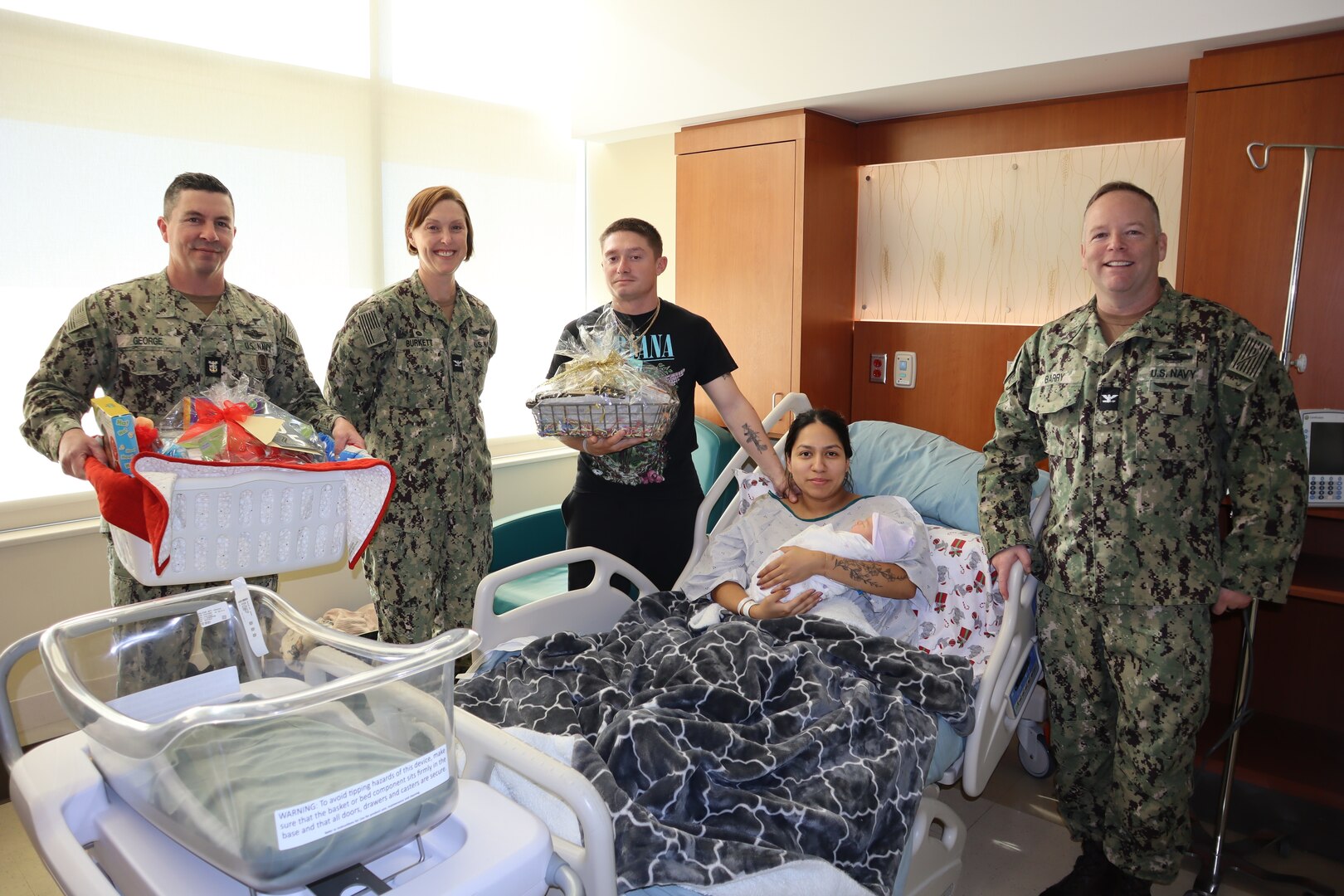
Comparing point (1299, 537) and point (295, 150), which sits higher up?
point (295, 150)

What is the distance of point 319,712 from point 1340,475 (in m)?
2.68

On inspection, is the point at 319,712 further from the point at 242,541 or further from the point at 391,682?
the point at 242,541

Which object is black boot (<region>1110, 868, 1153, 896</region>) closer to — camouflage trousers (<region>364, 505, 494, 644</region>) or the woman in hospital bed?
the woman in hospital bed

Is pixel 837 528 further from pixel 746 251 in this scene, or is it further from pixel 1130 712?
pixel 746 251

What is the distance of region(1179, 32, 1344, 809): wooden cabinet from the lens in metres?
2.62

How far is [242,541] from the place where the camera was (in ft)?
4.45

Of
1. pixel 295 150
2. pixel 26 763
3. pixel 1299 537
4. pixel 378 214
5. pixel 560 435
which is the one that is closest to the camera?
pixel 26 763

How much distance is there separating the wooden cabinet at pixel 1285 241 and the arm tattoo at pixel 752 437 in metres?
1.50

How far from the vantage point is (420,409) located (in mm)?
2785

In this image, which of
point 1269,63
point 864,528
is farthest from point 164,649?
point 1269,63

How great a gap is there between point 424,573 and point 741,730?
1405mm

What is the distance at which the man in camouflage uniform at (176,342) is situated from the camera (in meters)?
2.24

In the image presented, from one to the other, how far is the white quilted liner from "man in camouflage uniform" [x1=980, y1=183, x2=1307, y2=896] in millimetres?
1640

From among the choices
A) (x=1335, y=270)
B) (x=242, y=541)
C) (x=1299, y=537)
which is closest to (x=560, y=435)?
(x=242, y=541)
